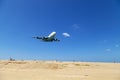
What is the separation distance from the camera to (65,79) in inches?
1081

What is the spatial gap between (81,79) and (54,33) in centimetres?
2981

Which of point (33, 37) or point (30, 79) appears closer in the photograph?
point (30, 79)

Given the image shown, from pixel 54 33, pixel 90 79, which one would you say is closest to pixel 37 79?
pixel 90 79

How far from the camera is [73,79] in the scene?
27453 millimetres

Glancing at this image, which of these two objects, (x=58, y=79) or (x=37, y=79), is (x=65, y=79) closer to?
(x=58, y=79)

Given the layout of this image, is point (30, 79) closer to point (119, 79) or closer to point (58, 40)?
point (119, 79)

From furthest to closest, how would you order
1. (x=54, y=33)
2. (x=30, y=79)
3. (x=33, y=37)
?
(x=54, y=33) → (x=33, y=37) → (x=30, y=79)

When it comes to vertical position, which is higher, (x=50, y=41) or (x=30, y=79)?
(x=50, y=41)

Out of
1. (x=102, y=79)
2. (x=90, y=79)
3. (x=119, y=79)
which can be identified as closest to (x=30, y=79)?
(x=90, y=79)

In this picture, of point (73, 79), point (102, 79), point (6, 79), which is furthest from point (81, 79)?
point (6, 79)

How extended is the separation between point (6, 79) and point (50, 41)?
2793cm

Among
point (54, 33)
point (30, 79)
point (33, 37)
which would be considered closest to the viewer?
point (30, 79)

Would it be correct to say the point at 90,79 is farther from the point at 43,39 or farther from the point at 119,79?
the point at 43,39

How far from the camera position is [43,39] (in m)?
53.6
